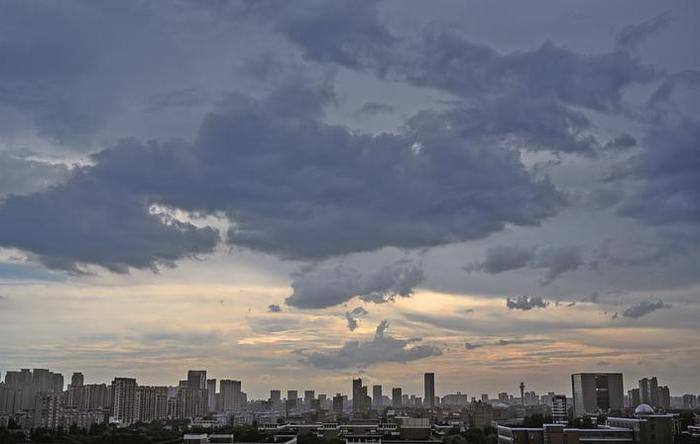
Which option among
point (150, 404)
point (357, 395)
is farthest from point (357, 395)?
point (150, 404)

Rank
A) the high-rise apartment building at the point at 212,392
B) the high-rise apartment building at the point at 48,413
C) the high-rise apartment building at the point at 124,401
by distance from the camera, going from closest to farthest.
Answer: the high-rise apartment building at the point at 48,413 → the high-rise apartment building at the point at 124,401 → the high-rise apartment building at the point at 212,392

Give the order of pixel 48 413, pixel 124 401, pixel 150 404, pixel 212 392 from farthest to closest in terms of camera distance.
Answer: pixel 212 392, pixel 150 404, pixel 124 401, pixel 48 413

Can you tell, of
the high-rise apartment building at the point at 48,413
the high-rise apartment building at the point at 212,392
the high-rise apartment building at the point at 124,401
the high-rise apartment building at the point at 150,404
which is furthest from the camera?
the high-rise apartment building at the point at 212,392

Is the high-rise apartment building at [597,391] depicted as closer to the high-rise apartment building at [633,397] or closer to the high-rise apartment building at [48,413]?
the high-rise apartment building at [633,397]

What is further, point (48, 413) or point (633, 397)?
point (633, 397)

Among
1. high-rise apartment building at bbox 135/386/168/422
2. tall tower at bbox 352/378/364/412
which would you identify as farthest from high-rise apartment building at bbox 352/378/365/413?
high-rise apartment building at bbox 135/386/168/422

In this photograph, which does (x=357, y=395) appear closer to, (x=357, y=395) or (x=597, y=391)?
(x=357, y=395)

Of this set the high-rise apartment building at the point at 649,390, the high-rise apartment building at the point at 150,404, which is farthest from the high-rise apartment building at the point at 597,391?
the high-rise apartment building at the point at 150,404

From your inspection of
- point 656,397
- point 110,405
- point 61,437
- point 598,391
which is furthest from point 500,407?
point 61,437

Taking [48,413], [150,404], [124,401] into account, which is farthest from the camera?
[150,404]
